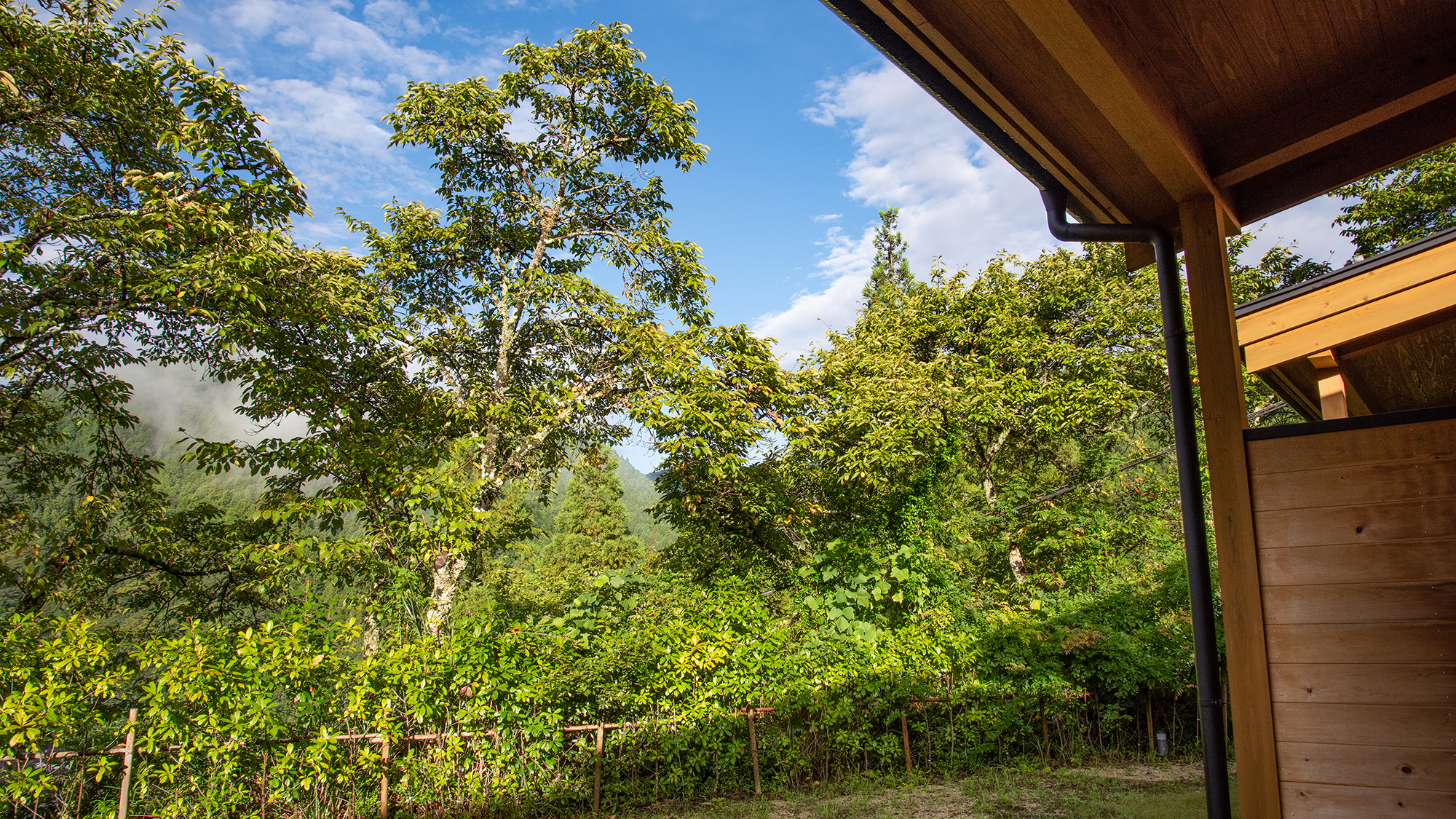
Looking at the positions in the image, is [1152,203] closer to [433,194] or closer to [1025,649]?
[1025,649]

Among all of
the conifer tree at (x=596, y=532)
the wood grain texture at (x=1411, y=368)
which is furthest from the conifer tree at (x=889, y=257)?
the wood grain texture at (x=1411, y=368)

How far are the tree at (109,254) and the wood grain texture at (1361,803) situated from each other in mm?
6353

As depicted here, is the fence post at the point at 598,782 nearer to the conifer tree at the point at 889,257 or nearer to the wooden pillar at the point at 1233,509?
the wooden pillar at the point at 1233,509

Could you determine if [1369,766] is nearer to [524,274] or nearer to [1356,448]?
[1356,448]

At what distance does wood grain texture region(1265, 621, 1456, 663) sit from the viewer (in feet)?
4.39

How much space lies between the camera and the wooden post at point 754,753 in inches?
187

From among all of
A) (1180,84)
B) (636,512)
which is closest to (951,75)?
(1180,84)

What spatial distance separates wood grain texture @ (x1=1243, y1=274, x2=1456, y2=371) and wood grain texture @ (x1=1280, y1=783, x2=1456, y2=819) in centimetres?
130

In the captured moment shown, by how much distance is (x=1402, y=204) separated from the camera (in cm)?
937

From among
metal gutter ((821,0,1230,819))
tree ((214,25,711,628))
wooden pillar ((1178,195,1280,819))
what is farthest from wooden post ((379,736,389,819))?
wooden pillar ((1178,195,1280,819))

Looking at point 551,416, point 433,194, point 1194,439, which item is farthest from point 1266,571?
point 433,194

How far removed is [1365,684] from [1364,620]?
0.13 m

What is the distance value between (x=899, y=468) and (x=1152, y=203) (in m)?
5.69

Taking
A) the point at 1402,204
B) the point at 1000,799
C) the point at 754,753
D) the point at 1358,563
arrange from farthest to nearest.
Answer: the point at 1402,204 → the point at 754,753 → the point at 1000,799 → the point at 1358,563
